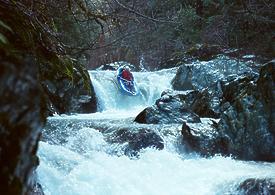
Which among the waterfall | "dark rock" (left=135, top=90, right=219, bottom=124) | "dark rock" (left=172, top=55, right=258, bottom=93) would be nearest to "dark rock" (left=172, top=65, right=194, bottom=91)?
"dark rock" (left=172, top=55, right=258, bottom=93)

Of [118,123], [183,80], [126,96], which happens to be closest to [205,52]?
[183,80]

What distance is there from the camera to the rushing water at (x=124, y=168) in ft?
12.9

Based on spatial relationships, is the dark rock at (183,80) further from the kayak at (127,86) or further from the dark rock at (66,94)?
the dark rock at (66,94)

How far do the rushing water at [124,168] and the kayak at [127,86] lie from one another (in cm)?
515

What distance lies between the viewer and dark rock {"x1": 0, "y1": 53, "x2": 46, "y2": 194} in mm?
900

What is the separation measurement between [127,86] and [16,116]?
11708 millimetres

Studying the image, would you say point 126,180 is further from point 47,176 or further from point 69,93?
point 69,93

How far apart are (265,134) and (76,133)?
2.95 m

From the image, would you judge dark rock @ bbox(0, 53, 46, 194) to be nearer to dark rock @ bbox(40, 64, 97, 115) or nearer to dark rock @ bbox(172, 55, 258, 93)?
dark rock @ bbox(40, 64, 97, 115)

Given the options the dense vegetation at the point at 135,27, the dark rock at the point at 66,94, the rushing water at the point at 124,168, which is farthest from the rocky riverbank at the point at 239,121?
the dark rock at the point at 66,94

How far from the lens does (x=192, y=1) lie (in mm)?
19844

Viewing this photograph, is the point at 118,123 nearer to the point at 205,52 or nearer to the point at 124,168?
the point at 124,168

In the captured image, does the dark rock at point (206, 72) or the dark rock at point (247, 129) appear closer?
the dark rock at point (247, 129)

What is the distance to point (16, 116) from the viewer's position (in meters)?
0.95
